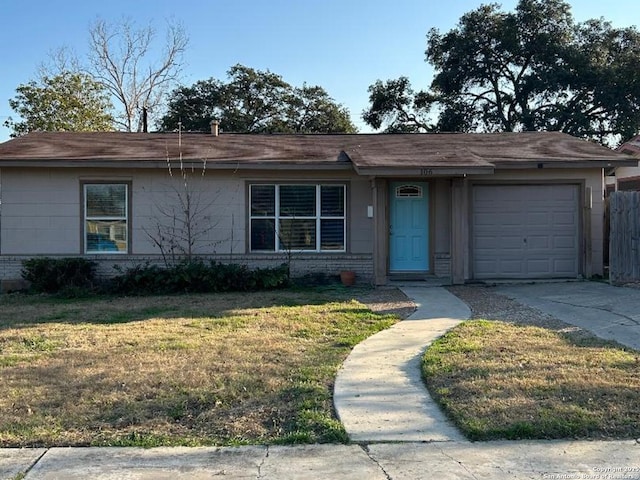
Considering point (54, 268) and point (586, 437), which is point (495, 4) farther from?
point (586, 437)

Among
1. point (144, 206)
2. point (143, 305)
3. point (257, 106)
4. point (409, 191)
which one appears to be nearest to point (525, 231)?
point (409, 191)

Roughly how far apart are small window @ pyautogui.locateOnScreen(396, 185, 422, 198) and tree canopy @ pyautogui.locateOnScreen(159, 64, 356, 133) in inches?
1035

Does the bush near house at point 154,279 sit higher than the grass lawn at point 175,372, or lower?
higher

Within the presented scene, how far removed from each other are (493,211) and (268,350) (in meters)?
8.54

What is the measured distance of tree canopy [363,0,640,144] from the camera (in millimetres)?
31406

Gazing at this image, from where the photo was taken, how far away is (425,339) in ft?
26.5

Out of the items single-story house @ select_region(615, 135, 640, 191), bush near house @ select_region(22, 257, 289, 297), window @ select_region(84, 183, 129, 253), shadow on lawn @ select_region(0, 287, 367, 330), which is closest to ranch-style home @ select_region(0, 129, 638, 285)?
window @ select_region(84, 183, 129, 253)

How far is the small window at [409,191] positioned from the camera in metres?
14.4

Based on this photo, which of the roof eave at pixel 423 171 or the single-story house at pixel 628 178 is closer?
the roof eave at pixel 423 171

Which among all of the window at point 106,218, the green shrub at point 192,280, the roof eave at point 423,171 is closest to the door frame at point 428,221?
the roof eave at point 423,171

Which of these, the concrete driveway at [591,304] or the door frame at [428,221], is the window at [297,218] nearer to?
the door frame at [428,221]

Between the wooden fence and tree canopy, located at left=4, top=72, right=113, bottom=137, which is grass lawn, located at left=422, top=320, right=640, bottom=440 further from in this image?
tree canopy, located at left=4, top=72, right=113, bottom=137

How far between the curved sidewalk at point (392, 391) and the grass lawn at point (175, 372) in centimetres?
18

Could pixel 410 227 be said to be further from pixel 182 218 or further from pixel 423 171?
pixel 182 218
